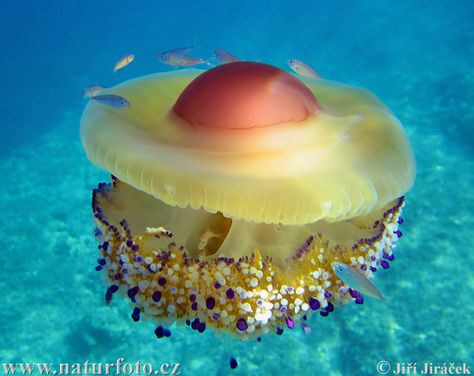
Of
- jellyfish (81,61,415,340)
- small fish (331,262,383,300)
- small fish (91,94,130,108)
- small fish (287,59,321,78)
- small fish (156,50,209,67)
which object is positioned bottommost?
small fish (331,262,383,300)

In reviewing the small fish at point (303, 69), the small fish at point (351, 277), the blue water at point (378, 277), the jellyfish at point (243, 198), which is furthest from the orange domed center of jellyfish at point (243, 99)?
the small fish at point (303, 69)

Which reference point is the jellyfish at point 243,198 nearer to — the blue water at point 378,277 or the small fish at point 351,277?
the small fish at point 351,277

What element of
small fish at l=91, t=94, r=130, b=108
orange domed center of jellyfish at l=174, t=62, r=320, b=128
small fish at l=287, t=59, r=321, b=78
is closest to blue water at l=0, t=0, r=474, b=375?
orange domed center of jellyfish at l=174, t=62, r=320, b=128

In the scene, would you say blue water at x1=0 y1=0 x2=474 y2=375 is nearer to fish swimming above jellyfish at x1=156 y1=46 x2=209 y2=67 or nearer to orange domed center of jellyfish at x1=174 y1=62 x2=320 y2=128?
orange domed center of jellyfish at x1=174 y1=62 x2=320 y2=128

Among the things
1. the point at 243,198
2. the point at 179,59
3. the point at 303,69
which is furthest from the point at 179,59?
the point at 243,198

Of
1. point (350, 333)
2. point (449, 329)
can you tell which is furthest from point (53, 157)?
point (449, 329)

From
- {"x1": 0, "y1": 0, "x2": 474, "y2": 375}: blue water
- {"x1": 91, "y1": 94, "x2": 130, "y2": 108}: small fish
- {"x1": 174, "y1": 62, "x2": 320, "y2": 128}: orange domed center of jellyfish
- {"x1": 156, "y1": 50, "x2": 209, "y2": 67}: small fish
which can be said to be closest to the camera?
{"x1": 174, "y1": 62, "x2": 320, "y2": 128}: orange domed center of jellyfish
